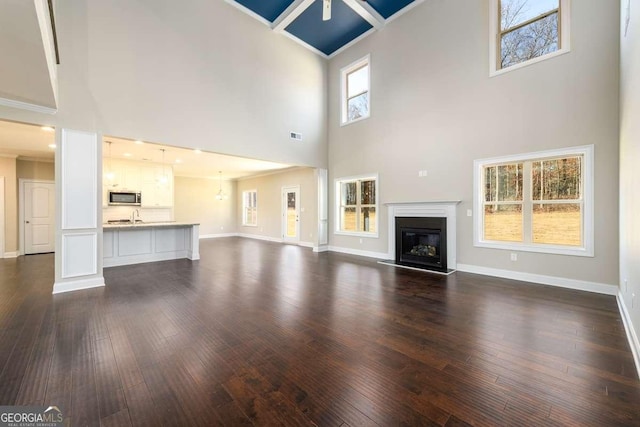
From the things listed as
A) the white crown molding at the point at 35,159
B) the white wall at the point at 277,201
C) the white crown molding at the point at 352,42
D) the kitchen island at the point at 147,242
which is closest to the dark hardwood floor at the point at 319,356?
the kitchen island at the point at 147,242

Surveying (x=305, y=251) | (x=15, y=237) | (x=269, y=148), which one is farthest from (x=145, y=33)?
(x=15, y=237)

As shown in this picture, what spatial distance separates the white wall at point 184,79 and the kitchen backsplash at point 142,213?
165 inches

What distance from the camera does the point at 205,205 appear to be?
11344 millimetres

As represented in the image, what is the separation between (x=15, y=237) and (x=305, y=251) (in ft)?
25.7

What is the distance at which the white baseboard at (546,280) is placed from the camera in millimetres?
3755

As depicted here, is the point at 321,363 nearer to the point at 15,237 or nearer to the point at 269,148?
the point at 269,148

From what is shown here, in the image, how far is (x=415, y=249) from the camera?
5.86 m

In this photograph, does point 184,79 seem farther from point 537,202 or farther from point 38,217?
point 537,202

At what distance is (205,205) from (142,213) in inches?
135

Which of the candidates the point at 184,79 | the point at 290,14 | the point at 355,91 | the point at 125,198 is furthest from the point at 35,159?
the point at 355,91

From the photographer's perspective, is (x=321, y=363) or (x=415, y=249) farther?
(x=415, y=249)

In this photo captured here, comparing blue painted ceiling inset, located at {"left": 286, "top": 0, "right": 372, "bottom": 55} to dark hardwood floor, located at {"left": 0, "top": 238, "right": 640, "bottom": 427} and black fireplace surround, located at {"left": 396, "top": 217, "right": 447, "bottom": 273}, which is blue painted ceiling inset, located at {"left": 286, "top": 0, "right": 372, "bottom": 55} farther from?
dark hardwood floor, located at {"left": 0, "top": 238, "right": 640, "bottom": 427}

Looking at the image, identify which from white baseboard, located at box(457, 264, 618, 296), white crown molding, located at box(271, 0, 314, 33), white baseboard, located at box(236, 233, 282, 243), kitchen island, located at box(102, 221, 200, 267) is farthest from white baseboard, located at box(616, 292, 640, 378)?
white baseboard, located at box(236, 233, 282, 243)

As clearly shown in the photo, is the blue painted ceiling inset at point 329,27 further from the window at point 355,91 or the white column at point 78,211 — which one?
the white column at point 78,211
